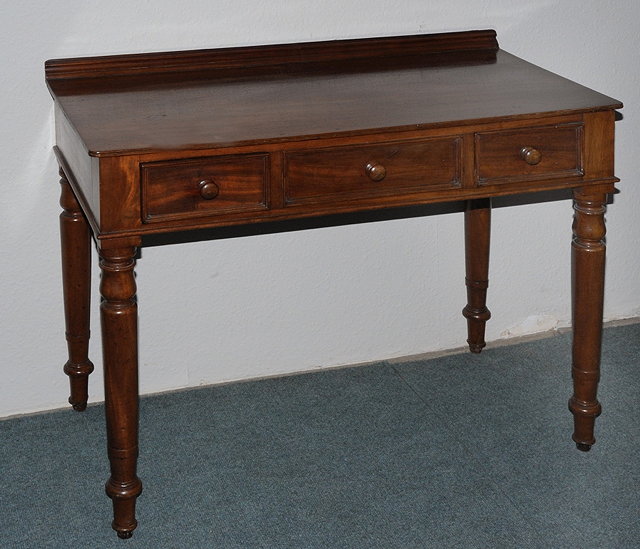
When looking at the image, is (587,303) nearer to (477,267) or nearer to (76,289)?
(477,267)

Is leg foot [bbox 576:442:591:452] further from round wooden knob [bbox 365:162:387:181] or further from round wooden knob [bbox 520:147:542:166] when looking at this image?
round wooden knob [bbox 365:162:387:181]

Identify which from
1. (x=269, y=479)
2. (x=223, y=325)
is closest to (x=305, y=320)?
(x=223, y=325)

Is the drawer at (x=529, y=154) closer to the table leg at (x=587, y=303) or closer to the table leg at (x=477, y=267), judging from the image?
the table leg at (x=587, y=303)

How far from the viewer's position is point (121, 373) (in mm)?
2201

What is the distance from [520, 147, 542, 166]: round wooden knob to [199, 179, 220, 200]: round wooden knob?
0.61 meters

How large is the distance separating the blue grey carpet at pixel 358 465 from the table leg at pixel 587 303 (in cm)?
9

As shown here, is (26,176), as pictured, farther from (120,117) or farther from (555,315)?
(555,315)

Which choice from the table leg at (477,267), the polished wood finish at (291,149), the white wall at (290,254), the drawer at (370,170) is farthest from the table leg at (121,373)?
the table leg at (477,267)

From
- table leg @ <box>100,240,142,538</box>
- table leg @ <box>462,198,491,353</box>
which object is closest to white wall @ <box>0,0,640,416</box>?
table leg @ <box>462,198,491,353</box>

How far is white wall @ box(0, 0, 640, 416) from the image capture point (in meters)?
2.56

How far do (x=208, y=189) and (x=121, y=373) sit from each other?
396 mm

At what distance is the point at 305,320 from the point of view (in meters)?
2.97

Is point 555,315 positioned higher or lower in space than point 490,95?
lower

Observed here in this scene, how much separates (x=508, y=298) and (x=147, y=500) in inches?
46.7
